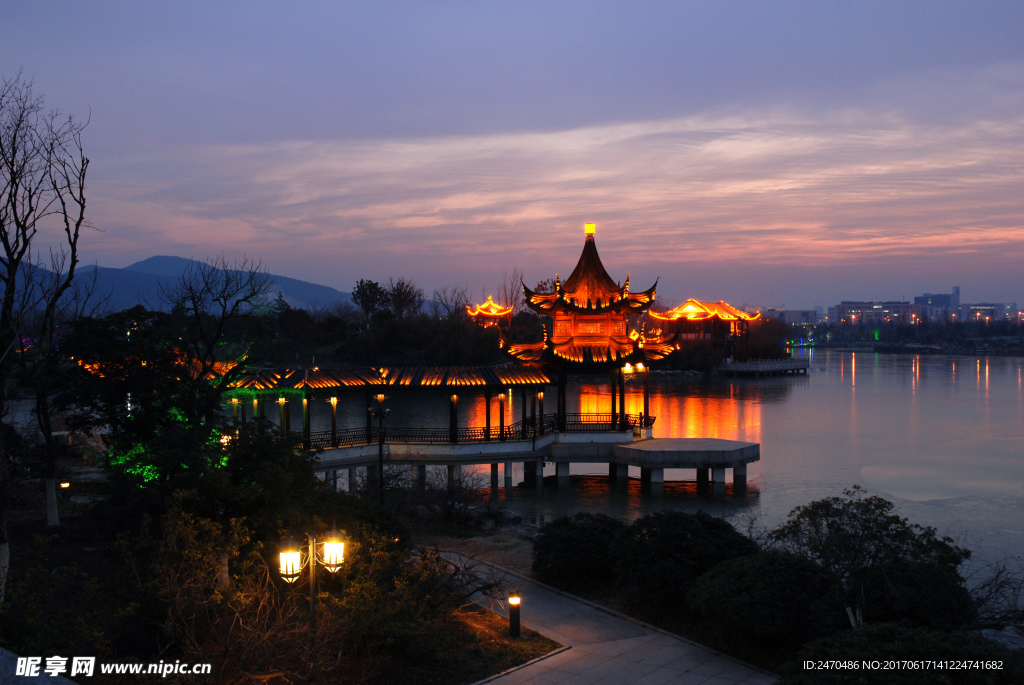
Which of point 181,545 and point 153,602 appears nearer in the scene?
point 153,602

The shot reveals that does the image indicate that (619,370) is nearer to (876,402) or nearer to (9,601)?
(9,601)

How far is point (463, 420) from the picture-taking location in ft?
145

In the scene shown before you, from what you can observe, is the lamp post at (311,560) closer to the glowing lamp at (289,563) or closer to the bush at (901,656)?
the glowing lamp at (289,563)

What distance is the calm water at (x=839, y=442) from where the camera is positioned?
2370 cm

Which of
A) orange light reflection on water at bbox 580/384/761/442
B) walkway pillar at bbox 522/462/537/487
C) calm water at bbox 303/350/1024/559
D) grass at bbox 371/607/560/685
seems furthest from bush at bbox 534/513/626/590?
orange light reflection on water at bbox 580/384/761/442

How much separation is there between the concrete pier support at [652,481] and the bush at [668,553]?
1212cm

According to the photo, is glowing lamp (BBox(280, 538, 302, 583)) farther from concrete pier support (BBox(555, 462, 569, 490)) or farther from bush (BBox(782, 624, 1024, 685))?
concrete pier support (BBox(555, 462, 569, 490))

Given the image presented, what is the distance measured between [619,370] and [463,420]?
18267 millimetres

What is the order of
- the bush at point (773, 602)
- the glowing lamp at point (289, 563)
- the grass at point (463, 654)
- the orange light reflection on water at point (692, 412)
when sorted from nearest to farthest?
the glowing lamp at point (289, 563), the grass at point (463, 654), the bush at point (773, 602), the orange light reflection on water at point (692, 412)

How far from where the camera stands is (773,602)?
33.8 feet

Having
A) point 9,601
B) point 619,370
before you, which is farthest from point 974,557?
point 9,601

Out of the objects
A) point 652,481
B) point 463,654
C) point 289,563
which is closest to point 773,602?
point 463,654

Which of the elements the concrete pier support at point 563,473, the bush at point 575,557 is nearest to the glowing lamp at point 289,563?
the bush at point 575,557

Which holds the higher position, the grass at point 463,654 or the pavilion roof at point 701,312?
the pavilion roof at point 701,312
